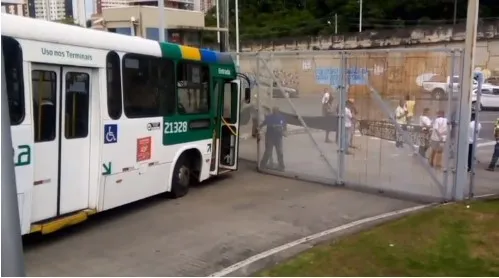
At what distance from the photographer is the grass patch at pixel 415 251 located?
19.5 feet

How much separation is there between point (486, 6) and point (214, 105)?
42.4 meters

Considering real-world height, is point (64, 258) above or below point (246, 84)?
below

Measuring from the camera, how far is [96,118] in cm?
742

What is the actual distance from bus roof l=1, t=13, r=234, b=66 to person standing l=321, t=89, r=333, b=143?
2.50 metres

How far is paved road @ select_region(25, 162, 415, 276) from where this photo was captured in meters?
6.38

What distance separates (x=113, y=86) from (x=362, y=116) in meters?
4.58

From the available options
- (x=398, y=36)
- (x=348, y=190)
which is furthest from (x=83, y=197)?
(x=398, y=36)

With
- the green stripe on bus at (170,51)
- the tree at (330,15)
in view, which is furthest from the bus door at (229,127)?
the tree at (330,15)

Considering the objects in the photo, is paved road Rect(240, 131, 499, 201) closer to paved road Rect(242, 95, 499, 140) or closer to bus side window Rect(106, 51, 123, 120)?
paved road Rect(242, 95, 499, 140)

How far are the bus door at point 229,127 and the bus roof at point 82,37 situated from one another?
1.53m

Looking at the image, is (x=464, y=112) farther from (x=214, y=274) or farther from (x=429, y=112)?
(x=214, y=274)

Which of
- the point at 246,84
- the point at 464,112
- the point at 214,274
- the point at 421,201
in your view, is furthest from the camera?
the point at 246,84

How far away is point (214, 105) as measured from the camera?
35.2 feet

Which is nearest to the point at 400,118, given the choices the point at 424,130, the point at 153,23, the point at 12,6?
the point at 424,130
